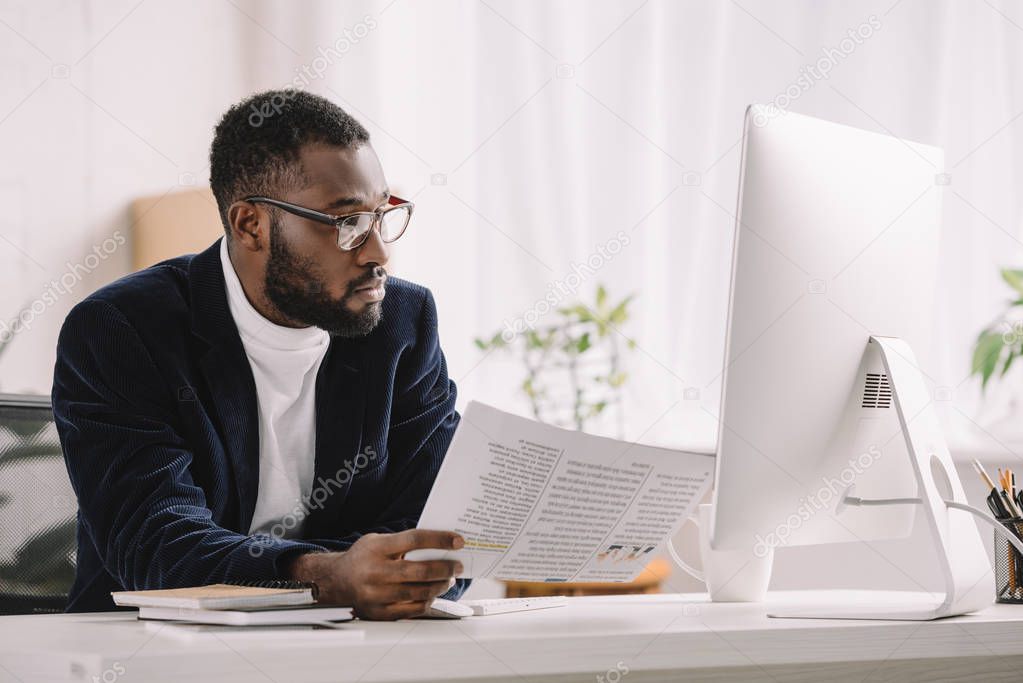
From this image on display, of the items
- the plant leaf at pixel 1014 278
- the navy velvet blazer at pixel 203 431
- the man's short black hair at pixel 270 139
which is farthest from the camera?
the plant leaf at pixel 1014 278

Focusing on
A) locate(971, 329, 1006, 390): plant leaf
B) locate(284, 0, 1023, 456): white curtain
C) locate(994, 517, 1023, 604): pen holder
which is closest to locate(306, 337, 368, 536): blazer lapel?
locate(994, 517, 1023, 604): pen holder

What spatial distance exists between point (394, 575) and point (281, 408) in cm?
53

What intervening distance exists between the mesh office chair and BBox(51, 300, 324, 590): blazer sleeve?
8 cm

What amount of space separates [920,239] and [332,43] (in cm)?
194

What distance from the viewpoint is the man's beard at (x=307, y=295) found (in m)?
1.38

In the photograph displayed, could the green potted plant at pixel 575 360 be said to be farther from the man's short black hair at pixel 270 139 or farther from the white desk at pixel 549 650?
the white desk at pixel 549 650

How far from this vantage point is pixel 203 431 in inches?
50.0

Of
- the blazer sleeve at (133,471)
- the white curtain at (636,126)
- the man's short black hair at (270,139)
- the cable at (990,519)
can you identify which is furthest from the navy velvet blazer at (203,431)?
the white curtain at (636,126)

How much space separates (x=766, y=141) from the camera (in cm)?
98

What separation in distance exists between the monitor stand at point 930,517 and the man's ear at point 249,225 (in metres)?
0.79

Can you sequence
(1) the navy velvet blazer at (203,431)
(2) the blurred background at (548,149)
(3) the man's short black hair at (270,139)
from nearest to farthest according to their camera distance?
1. (1) the navy velvet blazer at (203,431)
2. (3) the man's short black hair at (270,139)
3. (2) the blurred background at (548,149)

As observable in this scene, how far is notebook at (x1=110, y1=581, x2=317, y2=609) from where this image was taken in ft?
2.74

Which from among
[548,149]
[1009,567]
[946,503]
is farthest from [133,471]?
[548,149]

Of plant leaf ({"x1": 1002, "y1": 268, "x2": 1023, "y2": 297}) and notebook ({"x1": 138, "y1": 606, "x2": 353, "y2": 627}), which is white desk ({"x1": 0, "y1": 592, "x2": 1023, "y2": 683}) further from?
plant leaf ({"x1": 1002, "y1": 268, "x2": 1023, "y2": 297})
